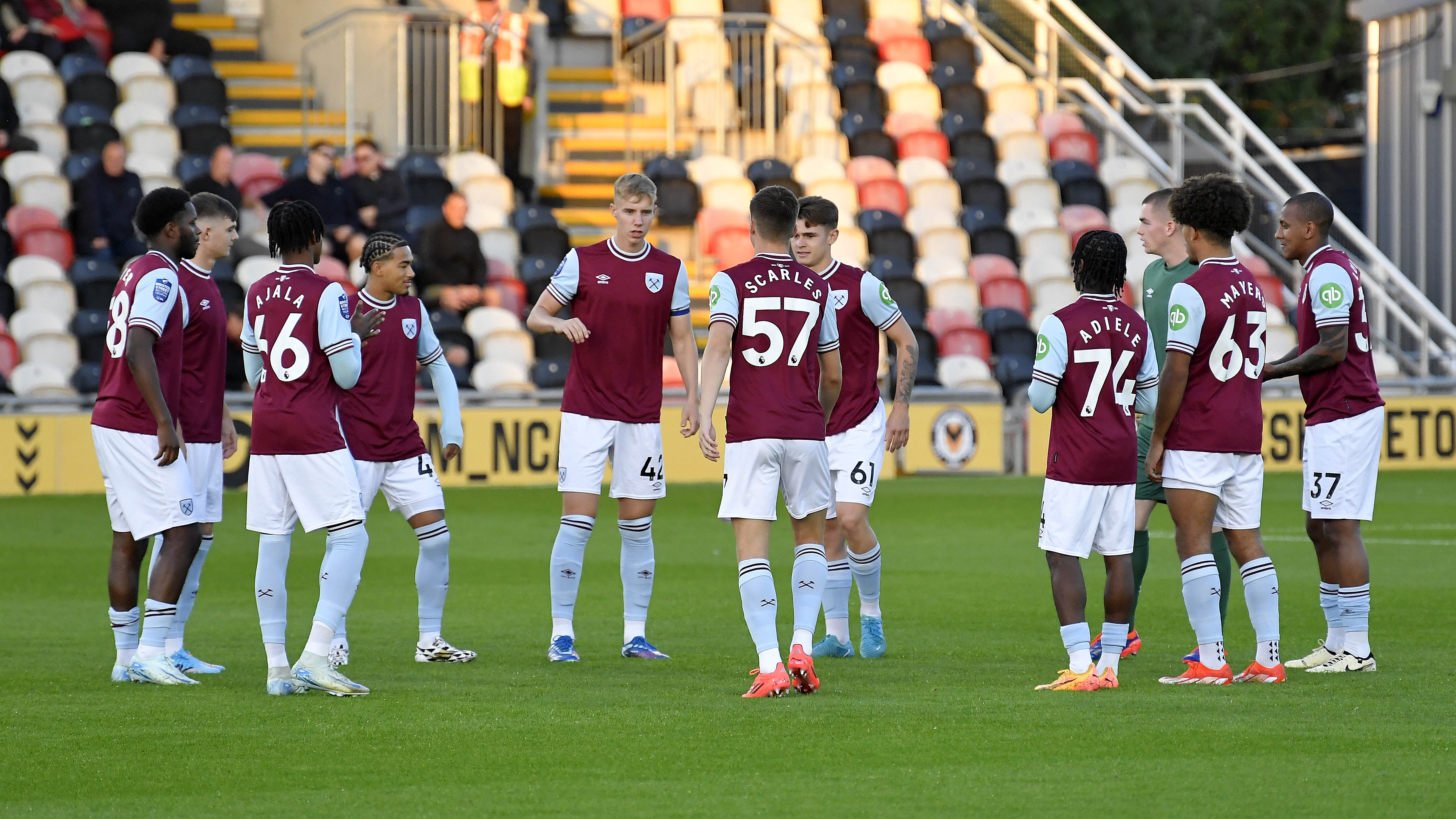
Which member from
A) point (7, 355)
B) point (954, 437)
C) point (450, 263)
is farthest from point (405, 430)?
point (954, 437)

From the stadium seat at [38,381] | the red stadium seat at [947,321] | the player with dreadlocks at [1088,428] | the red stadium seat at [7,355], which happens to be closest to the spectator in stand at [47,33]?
the red stadium seat at [7,355]

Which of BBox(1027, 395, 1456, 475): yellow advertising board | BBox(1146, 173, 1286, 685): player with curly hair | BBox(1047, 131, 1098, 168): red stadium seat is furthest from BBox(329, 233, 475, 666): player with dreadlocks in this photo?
BBox(1047, 131, 1098, 168): red stadium seat

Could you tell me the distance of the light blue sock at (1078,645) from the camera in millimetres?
7207

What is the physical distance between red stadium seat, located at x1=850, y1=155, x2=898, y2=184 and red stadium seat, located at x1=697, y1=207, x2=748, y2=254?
6.55 feet

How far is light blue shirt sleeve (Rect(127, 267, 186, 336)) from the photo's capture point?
25.0 ft

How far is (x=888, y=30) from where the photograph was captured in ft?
83.9

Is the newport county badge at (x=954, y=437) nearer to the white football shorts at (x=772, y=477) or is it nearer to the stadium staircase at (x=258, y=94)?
the stadium staircase at (x=258, y=94)

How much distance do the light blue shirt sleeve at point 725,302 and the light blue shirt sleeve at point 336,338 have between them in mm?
1455

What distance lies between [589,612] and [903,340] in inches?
120

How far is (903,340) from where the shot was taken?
323 inches

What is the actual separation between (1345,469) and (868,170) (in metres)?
15.4

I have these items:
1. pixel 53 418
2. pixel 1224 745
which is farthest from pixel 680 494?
pixel 1224 745

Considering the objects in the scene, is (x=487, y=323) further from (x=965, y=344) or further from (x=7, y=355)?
(x=965, y=344)

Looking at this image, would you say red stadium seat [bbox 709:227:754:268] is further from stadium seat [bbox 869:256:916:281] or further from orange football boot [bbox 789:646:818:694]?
orange football boot [bbox 789:646:818:694]
